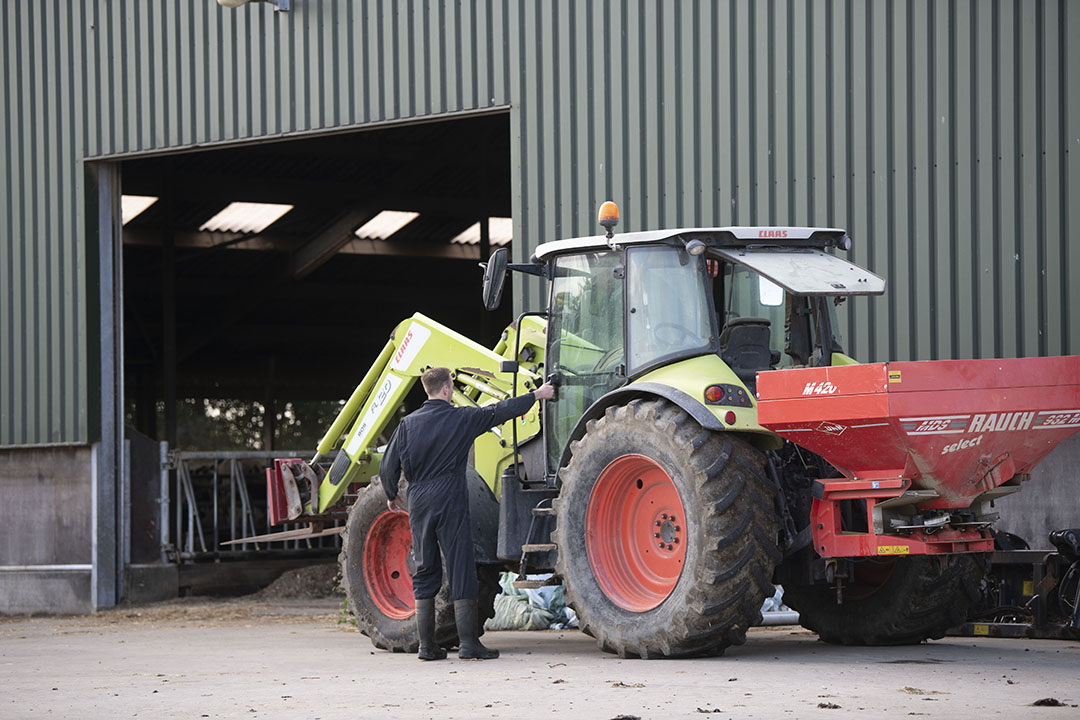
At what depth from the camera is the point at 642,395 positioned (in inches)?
366

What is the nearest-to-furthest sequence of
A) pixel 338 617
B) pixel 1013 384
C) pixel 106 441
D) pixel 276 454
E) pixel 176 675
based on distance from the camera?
pixel 1013 384 → pixel 176 675 → pixel 338 617 → pixel 106 441 → pixel 276 454

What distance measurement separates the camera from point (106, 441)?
637 inches

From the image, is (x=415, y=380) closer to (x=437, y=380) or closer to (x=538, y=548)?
(x=437, y=380)

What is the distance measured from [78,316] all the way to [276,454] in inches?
126

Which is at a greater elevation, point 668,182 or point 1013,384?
point 668,182

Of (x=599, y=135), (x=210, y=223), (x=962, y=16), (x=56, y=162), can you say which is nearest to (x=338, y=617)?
(x=599, y=135)

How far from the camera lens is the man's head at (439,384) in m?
9.73

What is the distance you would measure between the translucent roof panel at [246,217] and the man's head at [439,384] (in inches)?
557

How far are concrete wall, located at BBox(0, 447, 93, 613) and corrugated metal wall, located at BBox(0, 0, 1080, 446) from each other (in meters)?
0.29

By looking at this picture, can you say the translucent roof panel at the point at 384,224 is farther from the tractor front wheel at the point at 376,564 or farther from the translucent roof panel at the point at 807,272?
the translucent roof panel at the point at 807,272

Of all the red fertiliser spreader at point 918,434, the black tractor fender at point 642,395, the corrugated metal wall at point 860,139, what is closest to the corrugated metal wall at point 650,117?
the corrugated metal wall at point 860,139

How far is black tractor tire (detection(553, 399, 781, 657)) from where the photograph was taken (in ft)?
28.2

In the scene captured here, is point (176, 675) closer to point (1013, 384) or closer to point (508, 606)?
point (508, 606)

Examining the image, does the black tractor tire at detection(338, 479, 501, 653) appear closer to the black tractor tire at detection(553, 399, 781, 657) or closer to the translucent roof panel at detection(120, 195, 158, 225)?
the black tractor tire at detection(553, 399, 781, 657)
